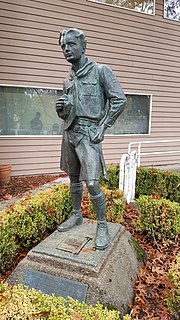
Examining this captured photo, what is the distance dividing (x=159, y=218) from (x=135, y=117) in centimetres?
512

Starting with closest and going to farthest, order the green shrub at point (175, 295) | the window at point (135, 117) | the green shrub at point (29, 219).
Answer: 1. the green shrub at point (175, 295)
2. the green shrub at point (29, 219)
3. the window at point (135, 117)

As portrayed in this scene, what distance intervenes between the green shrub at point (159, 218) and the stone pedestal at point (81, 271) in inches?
36.0

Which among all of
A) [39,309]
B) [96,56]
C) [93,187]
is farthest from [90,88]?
[96,56]

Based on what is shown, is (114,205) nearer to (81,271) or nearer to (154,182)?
(81,271)

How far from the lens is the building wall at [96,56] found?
617 cm

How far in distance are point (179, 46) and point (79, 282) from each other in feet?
27.4

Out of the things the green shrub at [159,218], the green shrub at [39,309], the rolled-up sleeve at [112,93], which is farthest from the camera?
the green shrub at [159,218]

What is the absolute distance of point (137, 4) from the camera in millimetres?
7582

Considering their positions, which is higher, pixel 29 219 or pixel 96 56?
pixel 96 56

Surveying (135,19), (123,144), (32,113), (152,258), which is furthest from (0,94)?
(152,258)

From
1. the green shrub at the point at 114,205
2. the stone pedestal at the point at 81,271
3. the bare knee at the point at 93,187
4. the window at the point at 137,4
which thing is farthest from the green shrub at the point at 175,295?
the window at the point at 137,4

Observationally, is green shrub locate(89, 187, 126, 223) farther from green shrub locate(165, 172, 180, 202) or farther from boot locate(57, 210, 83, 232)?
green shrub locate(165, 172, 180, 202)

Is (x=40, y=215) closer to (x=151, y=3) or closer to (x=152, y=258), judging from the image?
(x=152, y=258)

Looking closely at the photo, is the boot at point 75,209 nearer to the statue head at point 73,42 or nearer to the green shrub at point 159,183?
the statue head at point 73,42
